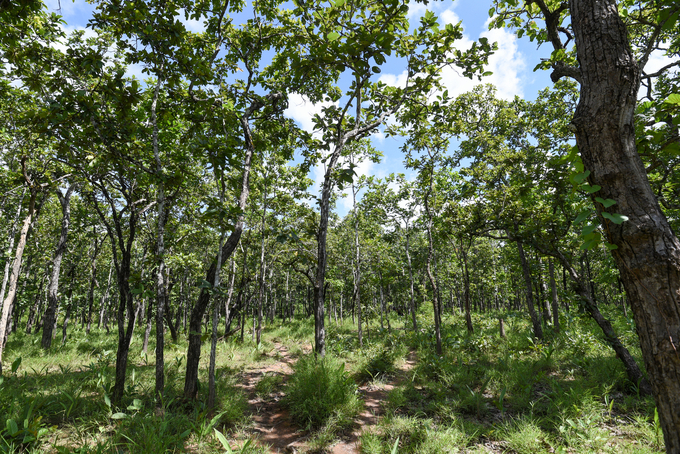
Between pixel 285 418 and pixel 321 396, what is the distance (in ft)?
2.82

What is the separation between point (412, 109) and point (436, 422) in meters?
6.59

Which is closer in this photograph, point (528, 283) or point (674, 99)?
point (674, 99)

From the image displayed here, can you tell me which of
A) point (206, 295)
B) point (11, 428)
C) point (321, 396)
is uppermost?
point (206, 295)

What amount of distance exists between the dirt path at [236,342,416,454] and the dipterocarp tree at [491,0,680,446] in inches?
168

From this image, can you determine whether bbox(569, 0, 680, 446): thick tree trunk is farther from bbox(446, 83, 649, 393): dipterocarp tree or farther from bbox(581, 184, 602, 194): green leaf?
bbox(446, 83, 649, 393): dipterocarp tree

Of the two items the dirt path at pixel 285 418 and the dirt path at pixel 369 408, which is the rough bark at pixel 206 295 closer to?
the dirt path at pixel 285 418

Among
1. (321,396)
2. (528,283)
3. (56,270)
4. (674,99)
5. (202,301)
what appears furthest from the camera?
(56,270)

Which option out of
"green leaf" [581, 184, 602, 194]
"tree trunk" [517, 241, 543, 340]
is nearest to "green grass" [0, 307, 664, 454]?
"tree trunk" [517, 241, 543, 340]

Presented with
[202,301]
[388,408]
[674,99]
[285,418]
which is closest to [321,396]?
[285,418]

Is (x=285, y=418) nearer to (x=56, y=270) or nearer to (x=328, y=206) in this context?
(x=328, y=206)

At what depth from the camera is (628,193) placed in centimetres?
153

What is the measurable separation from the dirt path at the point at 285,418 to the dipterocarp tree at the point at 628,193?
4.26m

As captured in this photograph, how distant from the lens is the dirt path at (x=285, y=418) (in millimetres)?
4410

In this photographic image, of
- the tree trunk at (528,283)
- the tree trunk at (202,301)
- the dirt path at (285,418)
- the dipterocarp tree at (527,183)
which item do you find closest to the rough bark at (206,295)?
the tree trunk at (202,301)
